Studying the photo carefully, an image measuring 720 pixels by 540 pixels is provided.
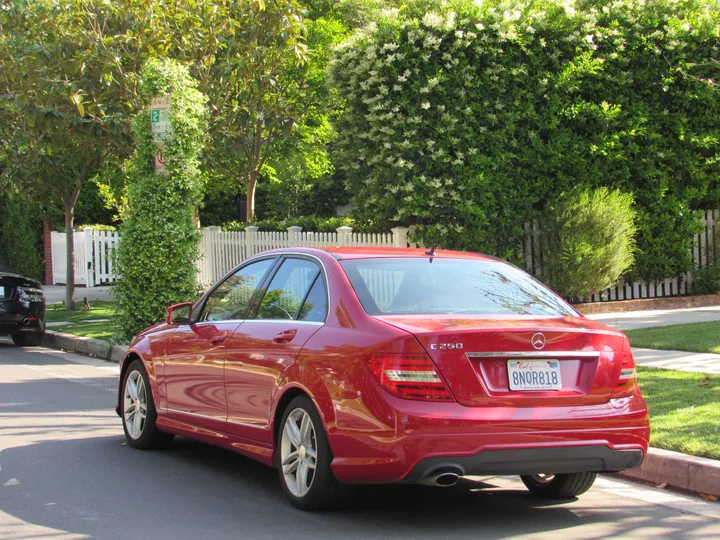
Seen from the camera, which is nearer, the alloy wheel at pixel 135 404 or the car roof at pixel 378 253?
the car roof at pixel 378 253

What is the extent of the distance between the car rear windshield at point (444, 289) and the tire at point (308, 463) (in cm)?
72

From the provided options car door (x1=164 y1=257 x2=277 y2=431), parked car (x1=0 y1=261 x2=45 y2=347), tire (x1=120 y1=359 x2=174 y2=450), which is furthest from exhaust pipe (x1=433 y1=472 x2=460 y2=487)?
parked car (x1=0 y1=261 x2=45 y2=347)

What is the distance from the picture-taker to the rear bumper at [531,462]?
520 cm

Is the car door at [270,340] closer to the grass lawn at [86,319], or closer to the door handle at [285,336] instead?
the door handle at [285,336]

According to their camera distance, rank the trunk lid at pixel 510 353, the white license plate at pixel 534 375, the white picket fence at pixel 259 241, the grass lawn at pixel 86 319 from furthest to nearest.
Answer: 1. the grass lawn at pixel 86 319
2. the white picket fence at pixel 259 241
3. the white license plate at pixel 534 375
4. the trunk lid at pixel 510 353

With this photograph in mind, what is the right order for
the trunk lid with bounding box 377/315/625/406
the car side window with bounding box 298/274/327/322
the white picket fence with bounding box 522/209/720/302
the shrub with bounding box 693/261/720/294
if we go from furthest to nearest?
the shrub with bounding box 693/261/720/294
the white picket fence with bounding box 522/209/720/302
the car side window with bounding box 298/274/327/322
the trunk lid with bounding box 377/315/625/406

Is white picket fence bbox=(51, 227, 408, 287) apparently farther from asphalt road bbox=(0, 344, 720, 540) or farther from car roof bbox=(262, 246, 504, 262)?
car roof bbox=(262, 246, 504, 262)

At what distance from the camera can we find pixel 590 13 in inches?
674

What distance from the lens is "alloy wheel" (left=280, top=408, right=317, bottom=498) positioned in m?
5.81

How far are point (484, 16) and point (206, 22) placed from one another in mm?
4862

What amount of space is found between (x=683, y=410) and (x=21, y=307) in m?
11.3

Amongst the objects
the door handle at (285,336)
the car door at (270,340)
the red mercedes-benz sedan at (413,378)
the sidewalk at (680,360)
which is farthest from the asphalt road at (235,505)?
the sidewalk at (680,360)

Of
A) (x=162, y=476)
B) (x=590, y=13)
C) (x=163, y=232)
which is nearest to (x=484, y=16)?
(x=590, y=13)

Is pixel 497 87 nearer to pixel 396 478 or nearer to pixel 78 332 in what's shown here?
pixel 78 332
